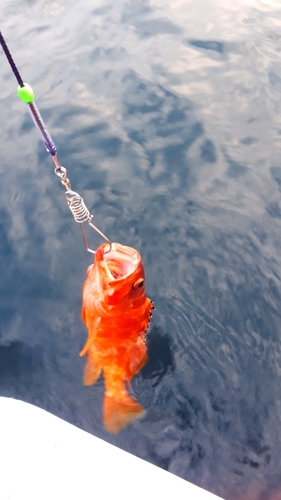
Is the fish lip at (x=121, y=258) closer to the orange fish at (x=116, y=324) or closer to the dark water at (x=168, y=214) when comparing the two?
the orange fish at (x=116, y=324)

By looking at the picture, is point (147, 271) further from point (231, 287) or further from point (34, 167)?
point (34, 167)

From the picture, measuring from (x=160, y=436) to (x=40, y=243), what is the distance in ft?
8.59

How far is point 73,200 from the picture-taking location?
3.12m

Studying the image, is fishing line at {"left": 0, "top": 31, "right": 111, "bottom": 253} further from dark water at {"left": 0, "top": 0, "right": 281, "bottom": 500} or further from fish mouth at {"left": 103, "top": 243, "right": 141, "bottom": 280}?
dark water at {"left": 0, "top": 0, "right": 281, "bottom": 500}

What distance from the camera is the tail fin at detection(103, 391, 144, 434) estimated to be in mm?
3918

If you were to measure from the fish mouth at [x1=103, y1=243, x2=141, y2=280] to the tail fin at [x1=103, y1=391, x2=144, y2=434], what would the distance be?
3.85 ft

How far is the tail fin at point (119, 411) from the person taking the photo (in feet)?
12.9

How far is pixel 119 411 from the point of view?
392cm

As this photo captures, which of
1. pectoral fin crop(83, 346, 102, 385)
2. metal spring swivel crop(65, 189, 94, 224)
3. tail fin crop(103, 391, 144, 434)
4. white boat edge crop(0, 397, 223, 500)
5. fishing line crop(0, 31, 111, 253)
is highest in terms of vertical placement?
fishing line crop(0, 31, 111, 253)

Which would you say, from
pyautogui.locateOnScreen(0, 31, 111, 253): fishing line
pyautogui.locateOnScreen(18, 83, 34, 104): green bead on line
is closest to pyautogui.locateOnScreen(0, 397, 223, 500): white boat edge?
pyautogui.locateOnScreen(0, 31, 111, 253): fishing line

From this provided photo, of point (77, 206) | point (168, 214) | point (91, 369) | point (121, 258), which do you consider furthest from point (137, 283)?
point (168, 214)

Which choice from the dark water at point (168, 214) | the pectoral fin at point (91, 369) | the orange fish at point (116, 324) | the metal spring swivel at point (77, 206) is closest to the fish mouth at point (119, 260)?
the orange fish at point (116, 324)

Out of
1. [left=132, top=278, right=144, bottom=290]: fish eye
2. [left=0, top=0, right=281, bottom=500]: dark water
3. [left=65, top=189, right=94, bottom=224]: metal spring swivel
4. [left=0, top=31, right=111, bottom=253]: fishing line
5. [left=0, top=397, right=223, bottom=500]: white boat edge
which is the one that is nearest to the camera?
[left=0, top=397, right=223, bottom=500]: white boat edge

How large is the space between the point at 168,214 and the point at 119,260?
2245mm
